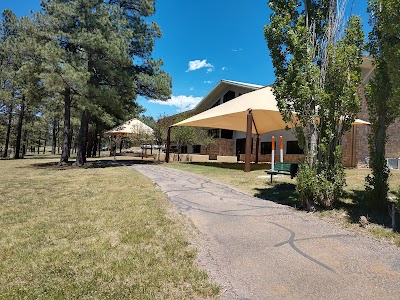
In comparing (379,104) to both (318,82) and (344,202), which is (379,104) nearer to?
(318,82)

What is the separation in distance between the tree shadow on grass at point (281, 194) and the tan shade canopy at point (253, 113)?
4.45m

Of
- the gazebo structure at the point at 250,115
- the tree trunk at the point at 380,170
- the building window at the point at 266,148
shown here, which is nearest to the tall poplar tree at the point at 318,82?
the tree trunk at the point at 380,170

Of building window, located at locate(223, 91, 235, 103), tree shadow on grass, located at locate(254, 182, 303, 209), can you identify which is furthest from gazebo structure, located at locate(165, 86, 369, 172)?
building window, located at locate(223, 91, 235, 103)

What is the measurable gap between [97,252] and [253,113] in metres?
13.5

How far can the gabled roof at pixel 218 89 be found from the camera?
2865 centimetres

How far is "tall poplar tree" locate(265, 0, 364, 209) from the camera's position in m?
6.65

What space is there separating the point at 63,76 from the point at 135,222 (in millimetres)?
14047

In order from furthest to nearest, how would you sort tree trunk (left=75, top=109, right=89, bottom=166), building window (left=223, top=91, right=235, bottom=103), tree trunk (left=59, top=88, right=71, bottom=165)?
building window (left=223, top=91, right=235, bottom=103) < tree trunk (left=59, top=88, right=71, bottom=165) < tree trunk (left=75, top=109, right=89, bottom=166)

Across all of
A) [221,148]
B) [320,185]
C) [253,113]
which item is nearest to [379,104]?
[320,185]

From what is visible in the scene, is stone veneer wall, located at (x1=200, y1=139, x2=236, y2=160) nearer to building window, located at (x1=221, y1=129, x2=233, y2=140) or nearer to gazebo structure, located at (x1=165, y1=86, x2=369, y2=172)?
building window, located at (x1=221, y1=129, x2=233, y2=140)

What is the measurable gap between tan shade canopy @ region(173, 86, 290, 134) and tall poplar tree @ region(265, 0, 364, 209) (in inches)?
203

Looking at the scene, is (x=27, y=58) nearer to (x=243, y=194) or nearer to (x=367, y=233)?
(x=243, y=194)

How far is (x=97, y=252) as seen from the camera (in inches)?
163

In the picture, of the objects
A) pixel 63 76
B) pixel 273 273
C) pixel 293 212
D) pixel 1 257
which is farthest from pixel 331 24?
pixel 63 76
